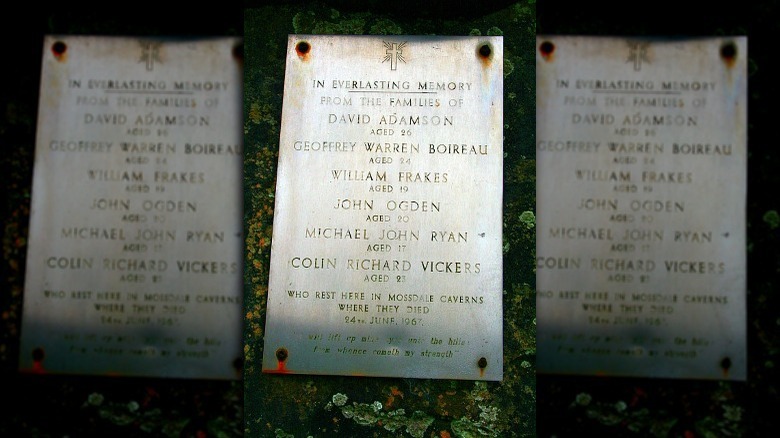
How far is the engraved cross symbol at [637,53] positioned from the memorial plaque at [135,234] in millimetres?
1701

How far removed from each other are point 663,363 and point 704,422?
299mm

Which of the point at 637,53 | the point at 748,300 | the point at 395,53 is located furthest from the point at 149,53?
the point at 748,300

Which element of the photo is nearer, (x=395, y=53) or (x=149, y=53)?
(x=395, y=53)

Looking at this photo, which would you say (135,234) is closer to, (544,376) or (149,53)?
(149,53)

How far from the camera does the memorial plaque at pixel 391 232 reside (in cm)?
221

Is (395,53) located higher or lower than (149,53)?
lower

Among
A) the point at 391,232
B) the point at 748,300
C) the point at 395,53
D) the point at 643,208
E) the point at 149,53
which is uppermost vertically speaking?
the point at 149,53

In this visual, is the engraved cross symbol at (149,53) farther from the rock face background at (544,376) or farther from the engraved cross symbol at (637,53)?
the engraved cross symbol at (637,53)

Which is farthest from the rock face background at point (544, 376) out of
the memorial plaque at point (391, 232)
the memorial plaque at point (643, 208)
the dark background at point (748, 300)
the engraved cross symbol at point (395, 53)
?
the engraved cross symbol at point (395, 53)

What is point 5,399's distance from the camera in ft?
10.0

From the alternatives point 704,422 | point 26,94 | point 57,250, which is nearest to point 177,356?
point 57,250

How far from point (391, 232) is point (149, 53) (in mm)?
1545

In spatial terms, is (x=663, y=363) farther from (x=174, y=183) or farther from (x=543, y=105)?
(x=174, y=183)

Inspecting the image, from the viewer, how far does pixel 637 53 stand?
3.07m
